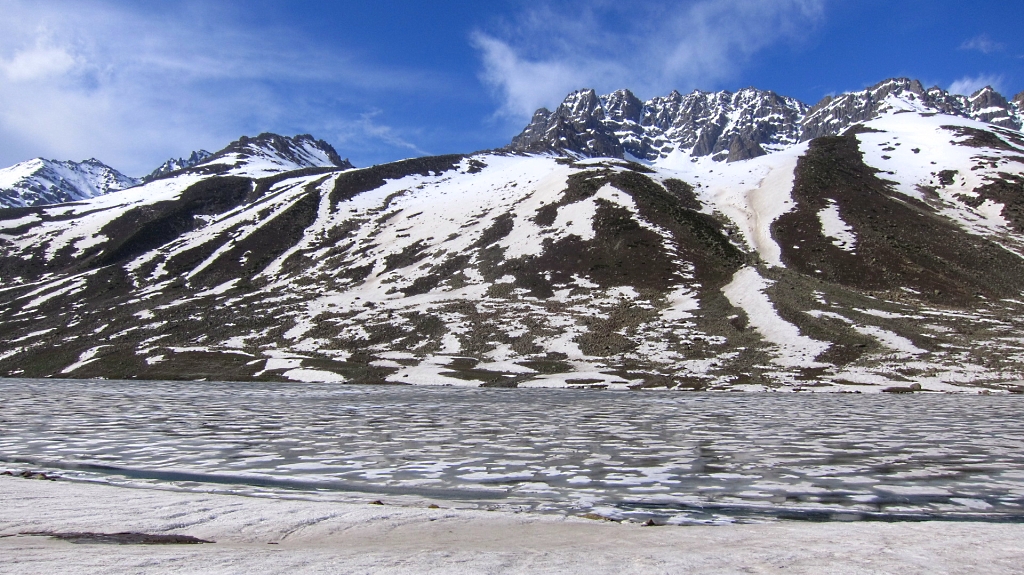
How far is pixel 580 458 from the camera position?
578 inches

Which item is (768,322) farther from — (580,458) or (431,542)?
(431,542)

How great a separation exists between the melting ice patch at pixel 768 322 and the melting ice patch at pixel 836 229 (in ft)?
62.3

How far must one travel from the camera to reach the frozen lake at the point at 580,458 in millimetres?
10258

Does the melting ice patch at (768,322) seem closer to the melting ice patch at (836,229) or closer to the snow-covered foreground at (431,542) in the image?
the melting ice patch at (836,229)

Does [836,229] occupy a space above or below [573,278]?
above

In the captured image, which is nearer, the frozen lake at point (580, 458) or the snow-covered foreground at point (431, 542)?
the snow-covered foreground at point (431, 542)

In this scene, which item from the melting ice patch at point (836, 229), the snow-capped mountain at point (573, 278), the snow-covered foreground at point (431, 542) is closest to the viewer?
the snow-covered foreground at point (431, 542)

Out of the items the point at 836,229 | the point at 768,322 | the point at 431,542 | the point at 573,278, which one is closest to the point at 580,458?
the point at 431,542

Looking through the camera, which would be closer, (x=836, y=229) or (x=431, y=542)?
(x=431, y=542)

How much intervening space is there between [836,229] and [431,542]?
11088cm

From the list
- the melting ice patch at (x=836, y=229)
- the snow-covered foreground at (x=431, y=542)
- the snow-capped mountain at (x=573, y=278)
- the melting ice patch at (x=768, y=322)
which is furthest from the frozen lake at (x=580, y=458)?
the melting ice patch at (x=836, y=229)

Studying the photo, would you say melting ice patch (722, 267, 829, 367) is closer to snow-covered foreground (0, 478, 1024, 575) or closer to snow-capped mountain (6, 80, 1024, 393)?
snow-capped mountain (6, 80, 1024, 393)

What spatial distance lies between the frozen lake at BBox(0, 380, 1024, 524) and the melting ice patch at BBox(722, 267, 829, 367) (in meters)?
30.9

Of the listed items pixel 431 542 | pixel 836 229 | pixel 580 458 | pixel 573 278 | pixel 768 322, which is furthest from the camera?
pixel 836 229
